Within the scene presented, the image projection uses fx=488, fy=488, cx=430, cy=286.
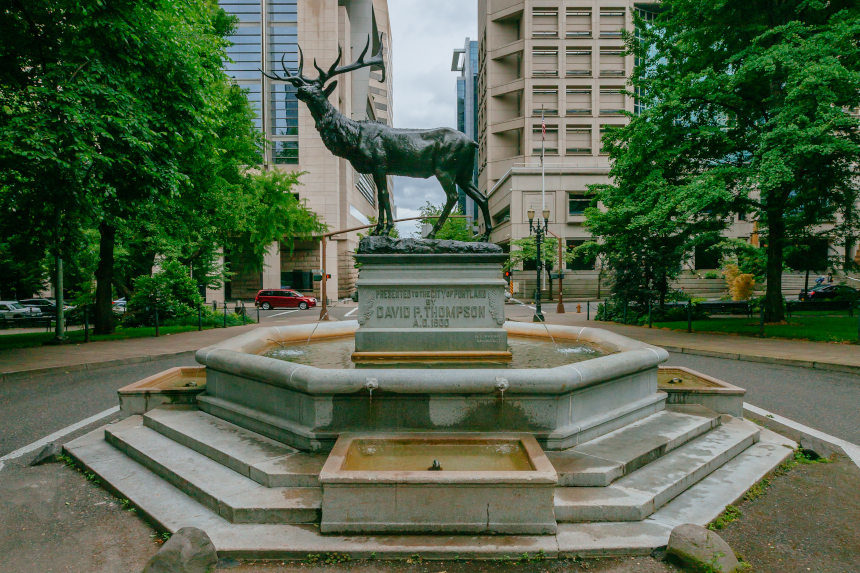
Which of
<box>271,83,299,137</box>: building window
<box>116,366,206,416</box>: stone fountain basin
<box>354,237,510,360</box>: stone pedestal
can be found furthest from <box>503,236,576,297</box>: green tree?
<box>116,366,206,416</box>: stone fountain basin

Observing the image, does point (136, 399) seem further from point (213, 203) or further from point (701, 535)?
point (213, 203)

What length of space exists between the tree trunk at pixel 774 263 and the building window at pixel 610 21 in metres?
43.1

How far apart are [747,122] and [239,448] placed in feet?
67.2

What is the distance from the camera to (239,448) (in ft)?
16.7

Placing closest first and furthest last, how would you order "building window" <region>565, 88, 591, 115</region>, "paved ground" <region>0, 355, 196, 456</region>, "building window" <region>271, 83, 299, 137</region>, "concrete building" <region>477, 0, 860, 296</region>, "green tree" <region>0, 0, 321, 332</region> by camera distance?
"paved ground" <region>0, 355, 196, 456</region>, "green tree" <region>0, 0, 321, 332</region>, "building window" <region>271, 83, 299, 137</region>, "concrete building" <region>477, 0, 860, 296</region>, "building window" <region>565, 88, 591, 115</region>

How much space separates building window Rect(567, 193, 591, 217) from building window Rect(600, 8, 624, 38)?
18.5 metres

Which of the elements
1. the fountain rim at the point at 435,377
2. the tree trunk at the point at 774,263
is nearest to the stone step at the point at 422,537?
the fountain rim at the point at 435,377

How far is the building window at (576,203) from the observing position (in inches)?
2028

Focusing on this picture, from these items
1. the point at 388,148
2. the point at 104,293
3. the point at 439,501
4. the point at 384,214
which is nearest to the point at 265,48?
the point at 104,293

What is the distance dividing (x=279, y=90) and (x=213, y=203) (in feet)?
126

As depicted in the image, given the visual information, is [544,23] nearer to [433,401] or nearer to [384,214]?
[384,214]

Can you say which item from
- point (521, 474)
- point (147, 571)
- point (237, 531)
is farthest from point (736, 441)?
point (147, 571)

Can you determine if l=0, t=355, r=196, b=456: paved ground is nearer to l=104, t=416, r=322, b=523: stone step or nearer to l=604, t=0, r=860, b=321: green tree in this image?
l=104, t=416, r=322, b=523: stone step

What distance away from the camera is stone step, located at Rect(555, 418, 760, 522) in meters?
4.04
